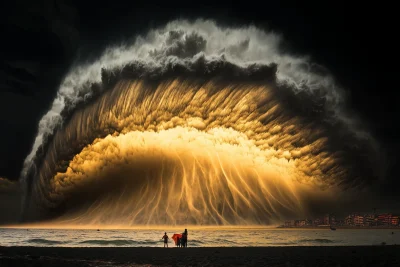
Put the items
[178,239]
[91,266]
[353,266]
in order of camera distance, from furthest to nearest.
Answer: [178,239], [91,266], [353,266]

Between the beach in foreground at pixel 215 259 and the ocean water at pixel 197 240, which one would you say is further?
the ocean water at pixel 197 240

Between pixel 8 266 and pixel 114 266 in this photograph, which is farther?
pixel 114 266

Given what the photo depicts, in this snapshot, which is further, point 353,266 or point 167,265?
point 167,265

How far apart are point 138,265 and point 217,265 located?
5.12 metres

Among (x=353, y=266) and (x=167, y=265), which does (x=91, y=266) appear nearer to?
(x=167, y=265)

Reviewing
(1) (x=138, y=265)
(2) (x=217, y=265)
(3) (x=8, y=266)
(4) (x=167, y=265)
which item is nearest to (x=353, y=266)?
(2) (x=217, y=265)

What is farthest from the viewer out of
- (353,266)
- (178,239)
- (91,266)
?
(178,239)

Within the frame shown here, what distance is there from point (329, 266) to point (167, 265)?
9.37m

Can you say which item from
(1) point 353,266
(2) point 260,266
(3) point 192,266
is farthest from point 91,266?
(1) point 353,266

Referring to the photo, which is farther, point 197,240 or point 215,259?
point 197,240

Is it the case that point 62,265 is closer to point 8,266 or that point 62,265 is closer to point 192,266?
point 8,266

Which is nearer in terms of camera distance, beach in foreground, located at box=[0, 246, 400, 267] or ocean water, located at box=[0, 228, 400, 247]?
beach in foreground, located at box=[0, 246, 400, 267]

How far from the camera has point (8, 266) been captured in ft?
77.4

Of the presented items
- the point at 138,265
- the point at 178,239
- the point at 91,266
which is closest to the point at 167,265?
the point at 138,265
